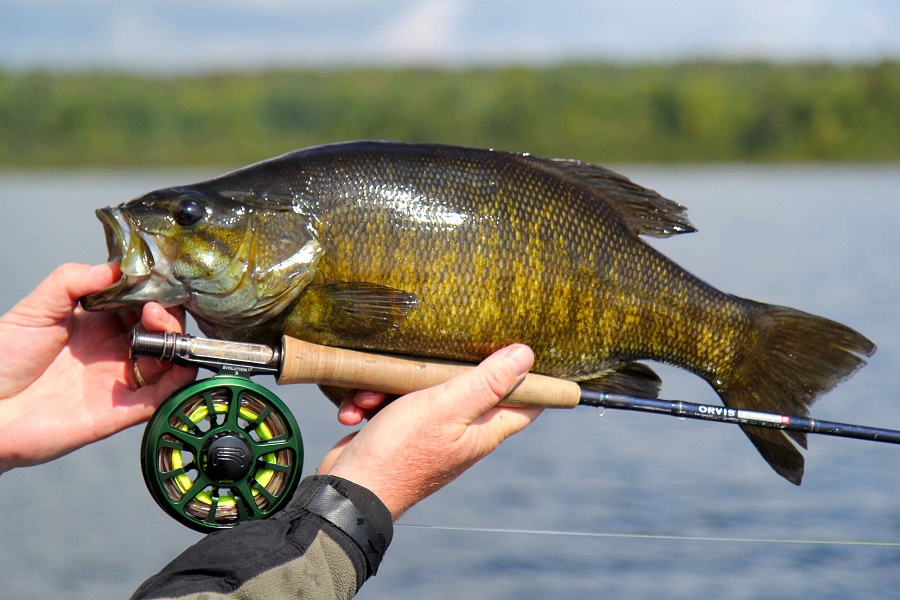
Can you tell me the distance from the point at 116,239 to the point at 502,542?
2784 millimetres

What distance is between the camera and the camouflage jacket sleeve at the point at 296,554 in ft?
7.24

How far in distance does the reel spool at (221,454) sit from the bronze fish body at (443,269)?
0.82ft

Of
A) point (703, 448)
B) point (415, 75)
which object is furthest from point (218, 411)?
point (415, 75)

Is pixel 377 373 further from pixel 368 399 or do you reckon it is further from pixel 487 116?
pixel 487 116

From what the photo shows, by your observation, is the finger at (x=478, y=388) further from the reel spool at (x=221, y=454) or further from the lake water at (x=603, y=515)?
the lake water at (x=603, y=515)

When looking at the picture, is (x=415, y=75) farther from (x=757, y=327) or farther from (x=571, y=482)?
(x=757, y=327)

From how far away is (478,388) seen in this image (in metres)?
2.67

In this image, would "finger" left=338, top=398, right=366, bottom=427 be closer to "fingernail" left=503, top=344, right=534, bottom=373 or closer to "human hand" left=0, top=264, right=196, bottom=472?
"human hand" left=0, top=264, right=196, bottom=472

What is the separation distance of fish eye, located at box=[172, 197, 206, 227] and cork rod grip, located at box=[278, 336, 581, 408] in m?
0.41

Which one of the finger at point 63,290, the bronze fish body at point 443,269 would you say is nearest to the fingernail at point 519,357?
the bronze fish body at point 443,269

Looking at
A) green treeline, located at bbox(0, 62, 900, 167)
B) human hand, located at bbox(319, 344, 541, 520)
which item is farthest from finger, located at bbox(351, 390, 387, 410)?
green treeline, located at bbox(0, 62, 900, 167)

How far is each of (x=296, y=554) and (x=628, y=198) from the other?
1.42 meters

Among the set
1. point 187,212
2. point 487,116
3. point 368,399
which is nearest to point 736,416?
point 368,399

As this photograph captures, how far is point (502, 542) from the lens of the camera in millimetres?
5031
